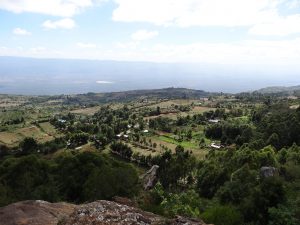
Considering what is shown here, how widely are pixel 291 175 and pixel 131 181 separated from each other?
2009 centimetres

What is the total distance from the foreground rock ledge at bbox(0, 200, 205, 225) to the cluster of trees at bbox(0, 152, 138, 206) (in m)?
15.9

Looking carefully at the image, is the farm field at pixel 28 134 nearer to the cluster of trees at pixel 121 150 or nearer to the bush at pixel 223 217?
the cluster of trees at pixel 121 150

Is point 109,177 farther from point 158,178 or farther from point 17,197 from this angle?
point 158,178

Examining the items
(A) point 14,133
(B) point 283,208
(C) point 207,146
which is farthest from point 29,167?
(A) point 14,133

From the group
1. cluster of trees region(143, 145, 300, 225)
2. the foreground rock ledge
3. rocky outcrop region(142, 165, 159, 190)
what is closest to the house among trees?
cluster of trees region(143, 145, 300, 225)

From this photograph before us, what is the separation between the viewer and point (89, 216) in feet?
54.0

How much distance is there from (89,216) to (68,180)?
35.8 metres

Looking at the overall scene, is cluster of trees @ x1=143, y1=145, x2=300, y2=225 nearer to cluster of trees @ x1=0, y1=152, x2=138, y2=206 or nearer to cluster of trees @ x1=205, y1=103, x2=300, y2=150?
cluster of trees @ x1=0, y1=152, x2=138, y2=206

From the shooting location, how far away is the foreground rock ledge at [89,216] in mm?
16062

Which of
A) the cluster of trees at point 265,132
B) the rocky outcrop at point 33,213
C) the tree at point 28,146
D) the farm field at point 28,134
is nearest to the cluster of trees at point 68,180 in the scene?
the rocky outcrop at point 33,213

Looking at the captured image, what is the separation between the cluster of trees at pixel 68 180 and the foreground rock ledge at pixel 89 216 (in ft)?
52.3

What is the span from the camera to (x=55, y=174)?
2233 inches

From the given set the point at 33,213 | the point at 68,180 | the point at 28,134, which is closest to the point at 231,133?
the point at 68,180

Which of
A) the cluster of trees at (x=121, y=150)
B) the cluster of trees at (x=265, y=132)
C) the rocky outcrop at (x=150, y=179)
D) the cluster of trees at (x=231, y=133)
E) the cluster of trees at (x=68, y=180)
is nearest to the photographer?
the cluster of trees at (x=68, y=180)
